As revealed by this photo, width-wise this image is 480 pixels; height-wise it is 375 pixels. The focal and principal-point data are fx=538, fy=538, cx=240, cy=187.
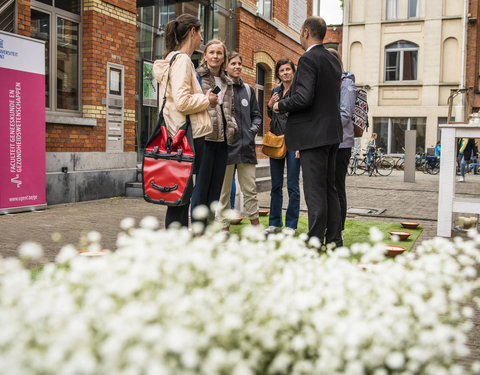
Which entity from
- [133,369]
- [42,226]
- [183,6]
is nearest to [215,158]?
[42,226]

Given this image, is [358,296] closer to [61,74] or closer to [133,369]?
[133,369]

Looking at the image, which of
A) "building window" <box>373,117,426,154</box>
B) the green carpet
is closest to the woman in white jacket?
the green carpet

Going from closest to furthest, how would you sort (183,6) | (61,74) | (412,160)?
(61,74) → (183,6) → (412,160)

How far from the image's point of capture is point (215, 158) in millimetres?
4812

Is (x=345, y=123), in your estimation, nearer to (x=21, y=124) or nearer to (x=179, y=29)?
(x=179, y=29)

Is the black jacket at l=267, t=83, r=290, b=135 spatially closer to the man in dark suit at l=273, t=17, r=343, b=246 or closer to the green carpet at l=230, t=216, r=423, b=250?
the green carpet at l=230, t=216, r=423, b=250

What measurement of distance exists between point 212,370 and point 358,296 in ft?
2.34

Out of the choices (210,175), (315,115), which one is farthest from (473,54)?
(210,175)

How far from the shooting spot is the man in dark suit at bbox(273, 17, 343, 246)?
14.4ft

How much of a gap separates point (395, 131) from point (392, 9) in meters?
6.75

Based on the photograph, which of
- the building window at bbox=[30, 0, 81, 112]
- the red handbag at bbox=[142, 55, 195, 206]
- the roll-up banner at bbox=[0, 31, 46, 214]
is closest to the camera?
the red handbag at bbox=[142, 55, 195, 206]

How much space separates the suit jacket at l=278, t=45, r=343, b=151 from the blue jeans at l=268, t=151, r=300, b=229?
140 cm

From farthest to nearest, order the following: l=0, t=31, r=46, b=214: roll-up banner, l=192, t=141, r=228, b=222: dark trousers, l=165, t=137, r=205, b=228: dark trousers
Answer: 1. l=0, t=31, r=46, b=214: roll-up banner
2. l=192, t=141, r=228, b=222: dark trousers
3. l=165, t=137, r=205, b=228: dark trousers

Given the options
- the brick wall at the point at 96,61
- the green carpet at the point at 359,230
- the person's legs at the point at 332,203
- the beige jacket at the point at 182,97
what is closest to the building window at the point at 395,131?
the brick wall at the point at 96,61
